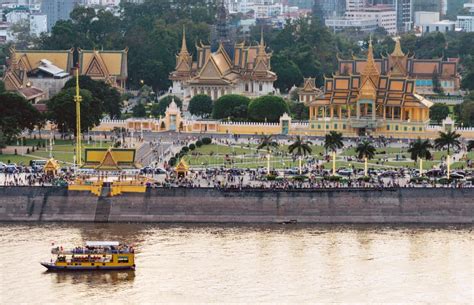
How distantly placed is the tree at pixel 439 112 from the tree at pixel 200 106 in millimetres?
16885

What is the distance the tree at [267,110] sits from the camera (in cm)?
13038

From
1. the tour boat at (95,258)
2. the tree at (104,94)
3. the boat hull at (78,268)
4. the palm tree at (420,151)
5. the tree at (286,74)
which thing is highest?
the tree at (286,74)

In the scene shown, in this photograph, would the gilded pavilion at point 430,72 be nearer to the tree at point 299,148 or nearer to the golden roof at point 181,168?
the tree at point 299,148

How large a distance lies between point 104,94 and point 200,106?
924 centimetres

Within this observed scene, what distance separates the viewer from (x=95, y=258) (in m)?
83.2

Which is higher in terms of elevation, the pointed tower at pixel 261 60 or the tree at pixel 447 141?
the pointed tower at pixel 261 60

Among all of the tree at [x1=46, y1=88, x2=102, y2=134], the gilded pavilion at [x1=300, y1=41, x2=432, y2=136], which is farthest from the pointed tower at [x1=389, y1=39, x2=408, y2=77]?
the tree at [x1=46, y1=88, x2=102, y2=134]

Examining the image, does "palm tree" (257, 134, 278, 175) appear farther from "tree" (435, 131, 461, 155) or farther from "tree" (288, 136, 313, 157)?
"tree" (435, 131, 461, 155)

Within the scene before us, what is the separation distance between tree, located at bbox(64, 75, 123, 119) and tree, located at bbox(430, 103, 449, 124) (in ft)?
76.3

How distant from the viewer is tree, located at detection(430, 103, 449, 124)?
5295 inches

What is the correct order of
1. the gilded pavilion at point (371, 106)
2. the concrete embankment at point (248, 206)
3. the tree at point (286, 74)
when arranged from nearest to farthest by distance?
the concrete embankment at point (248, 206), the gilded pavilion at point (371, 106), the tree at point (286, 74)

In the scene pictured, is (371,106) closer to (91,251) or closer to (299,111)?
(299,111)

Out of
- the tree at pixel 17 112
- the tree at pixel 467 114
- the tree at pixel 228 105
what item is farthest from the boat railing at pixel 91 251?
the tree at pixel 467 114

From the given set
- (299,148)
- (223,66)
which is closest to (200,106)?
(223,66)
